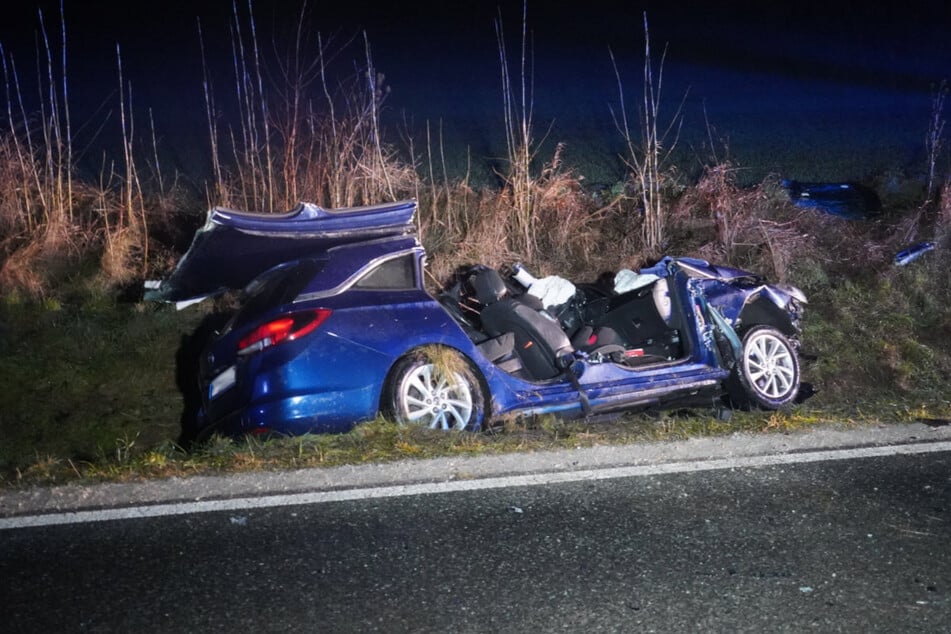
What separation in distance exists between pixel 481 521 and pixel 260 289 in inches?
92.7

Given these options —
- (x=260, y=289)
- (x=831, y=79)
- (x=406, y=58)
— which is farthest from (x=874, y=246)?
(x=406, y=58)

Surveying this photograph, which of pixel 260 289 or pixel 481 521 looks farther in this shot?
pixel 260 289

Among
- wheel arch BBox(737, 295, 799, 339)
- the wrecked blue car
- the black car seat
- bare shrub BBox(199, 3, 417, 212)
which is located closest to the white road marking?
the wrecked blue car

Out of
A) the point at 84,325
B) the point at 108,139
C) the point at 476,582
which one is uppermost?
the point at 108,139

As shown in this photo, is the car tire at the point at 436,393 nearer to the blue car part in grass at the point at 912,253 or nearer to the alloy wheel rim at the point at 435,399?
the alloy wheel rim at the point at 435,399

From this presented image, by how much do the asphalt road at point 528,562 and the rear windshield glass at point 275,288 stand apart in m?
1.44

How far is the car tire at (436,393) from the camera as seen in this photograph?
5.56 metres

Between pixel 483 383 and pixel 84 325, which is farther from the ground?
pixel 84 325

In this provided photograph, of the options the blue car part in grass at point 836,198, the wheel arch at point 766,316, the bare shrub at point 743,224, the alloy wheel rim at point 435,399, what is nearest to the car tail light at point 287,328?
→ the alloy wheel rim at point 435,399

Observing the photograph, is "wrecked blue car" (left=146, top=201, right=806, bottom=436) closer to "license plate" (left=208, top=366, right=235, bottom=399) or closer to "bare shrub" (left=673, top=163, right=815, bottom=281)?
"license plate" (left=208, top=366, right=235, bottom=399)

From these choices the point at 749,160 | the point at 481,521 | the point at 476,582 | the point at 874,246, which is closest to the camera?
the point at 476,582

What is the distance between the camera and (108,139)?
551 inches

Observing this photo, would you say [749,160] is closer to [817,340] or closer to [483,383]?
[817,340]

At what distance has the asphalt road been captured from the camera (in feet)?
11.4
